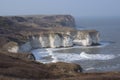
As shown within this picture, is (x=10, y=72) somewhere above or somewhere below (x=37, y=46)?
above

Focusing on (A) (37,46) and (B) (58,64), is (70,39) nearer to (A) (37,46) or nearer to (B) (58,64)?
(A) (37,46)

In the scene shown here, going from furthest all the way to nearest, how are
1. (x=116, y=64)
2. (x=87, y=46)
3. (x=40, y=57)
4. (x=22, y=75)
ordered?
(x=87, y=46) → (x=40, y=57) → (x=116, y=64) → (x=22, y=75)

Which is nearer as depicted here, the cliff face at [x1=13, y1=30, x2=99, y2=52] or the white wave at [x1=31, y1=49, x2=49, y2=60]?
the white wave at [x1=31, y1=49, x2=49, y2=60]

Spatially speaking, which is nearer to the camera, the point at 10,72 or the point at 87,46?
the point at 10,72

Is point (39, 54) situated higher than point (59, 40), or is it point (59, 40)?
point (39, 54)

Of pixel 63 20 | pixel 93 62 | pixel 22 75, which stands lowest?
pixel 63 20

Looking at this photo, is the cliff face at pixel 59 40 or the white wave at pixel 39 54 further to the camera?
the cliff face at pixel 59 40

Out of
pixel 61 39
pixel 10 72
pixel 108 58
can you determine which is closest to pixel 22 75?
pixel 10 72

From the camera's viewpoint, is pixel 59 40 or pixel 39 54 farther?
pixel 59 40

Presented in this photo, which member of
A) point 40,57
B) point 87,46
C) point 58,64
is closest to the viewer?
point 58,64
